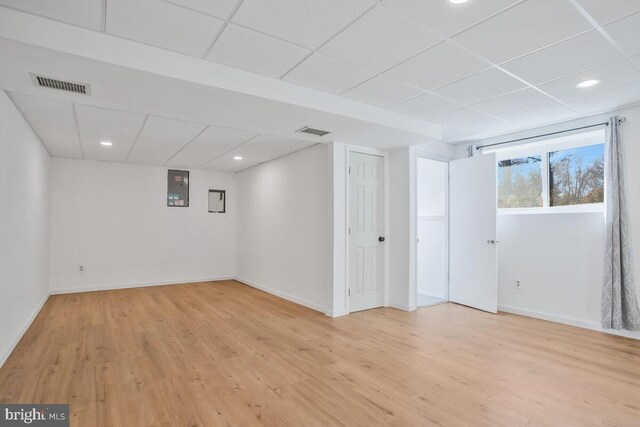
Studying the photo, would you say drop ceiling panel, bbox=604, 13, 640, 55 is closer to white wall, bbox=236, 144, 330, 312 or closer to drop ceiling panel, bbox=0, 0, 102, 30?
Answer: white wall, bbox=236, 144, 330, 312

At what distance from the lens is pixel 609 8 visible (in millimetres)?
2076

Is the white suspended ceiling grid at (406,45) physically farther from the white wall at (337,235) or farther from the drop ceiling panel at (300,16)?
the white wall at (337,235)

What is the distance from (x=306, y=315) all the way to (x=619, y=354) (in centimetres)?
339

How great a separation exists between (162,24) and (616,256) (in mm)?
4964

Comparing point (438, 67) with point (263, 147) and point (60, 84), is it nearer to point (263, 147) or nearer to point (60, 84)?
point (263, 147)

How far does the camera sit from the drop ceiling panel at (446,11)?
79.5 inches

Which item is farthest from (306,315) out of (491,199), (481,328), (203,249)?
(203,249)

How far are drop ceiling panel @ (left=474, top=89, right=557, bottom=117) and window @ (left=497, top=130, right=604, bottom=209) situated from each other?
3.78 ft

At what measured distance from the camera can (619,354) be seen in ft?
10.8

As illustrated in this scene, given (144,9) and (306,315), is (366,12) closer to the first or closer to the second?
(144,9)

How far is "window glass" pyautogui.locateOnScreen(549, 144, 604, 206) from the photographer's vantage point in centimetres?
428

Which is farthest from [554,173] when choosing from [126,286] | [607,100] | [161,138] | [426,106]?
[126,286]

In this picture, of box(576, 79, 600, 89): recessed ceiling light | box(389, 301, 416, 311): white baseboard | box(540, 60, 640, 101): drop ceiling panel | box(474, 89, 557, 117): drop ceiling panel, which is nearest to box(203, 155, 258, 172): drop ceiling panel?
box(389, 301, 416, 311): white baseboard

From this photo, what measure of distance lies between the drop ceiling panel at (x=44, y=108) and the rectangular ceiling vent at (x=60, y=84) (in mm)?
471
